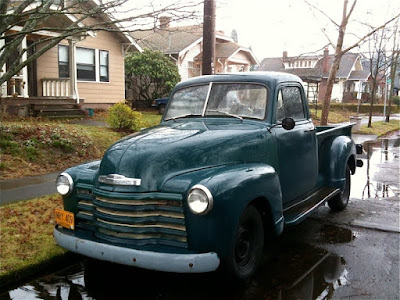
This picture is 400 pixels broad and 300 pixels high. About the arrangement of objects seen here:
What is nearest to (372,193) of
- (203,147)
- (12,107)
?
(203,147)

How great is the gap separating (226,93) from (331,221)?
105 inches

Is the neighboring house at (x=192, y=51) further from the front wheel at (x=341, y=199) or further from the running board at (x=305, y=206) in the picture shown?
the running board at (x=305, y=206)

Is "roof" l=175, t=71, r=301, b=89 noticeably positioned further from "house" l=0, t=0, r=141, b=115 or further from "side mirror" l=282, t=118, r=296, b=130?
"house" l=0, t=0, r=141, b=115

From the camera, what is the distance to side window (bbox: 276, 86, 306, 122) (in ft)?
16.0

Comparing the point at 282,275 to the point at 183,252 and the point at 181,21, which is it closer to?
the point at 183,252

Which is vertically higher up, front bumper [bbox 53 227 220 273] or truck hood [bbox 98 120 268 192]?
truck hood [bbox 98 120 268 192]

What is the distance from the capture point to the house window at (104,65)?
2033 cm

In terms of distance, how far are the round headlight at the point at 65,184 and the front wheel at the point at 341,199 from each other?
4.09 meters

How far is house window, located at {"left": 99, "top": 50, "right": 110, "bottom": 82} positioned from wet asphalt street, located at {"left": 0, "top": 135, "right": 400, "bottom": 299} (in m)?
16.5

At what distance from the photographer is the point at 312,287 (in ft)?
12.8

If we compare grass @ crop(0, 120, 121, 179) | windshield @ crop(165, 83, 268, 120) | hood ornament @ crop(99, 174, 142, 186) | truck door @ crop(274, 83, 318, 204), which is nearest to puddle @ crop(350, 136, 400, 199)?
truck door @ crop(274, 83, 318, 204)

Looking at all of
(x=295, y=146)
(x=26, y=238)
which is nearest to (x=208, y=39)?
(x=295, y=146)

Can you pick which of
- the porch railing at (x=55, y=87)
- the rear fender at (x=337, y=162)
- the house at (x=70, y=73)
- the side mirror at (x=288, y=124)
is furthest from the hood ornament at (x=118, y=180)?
the porch railing at (x=55, y=87)

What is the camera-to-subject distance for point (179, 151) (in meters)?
3.71
